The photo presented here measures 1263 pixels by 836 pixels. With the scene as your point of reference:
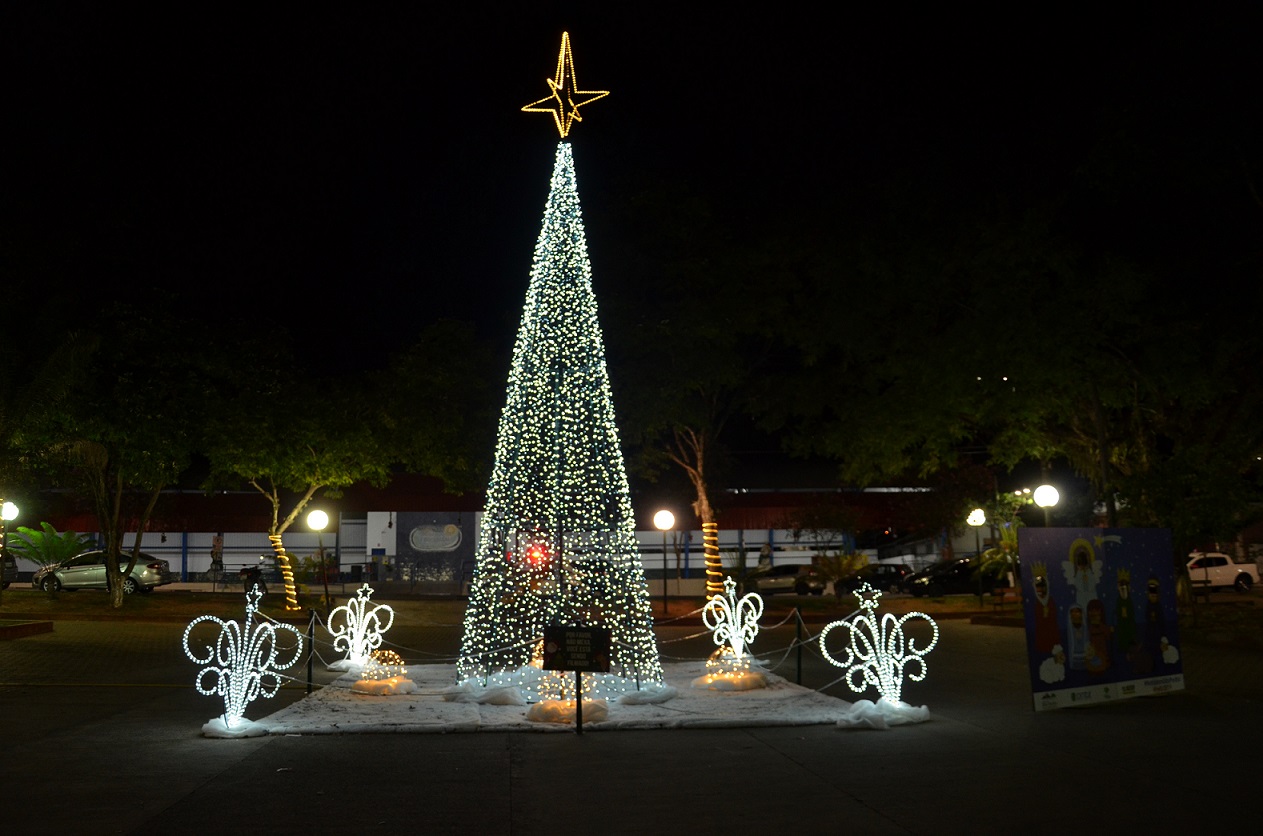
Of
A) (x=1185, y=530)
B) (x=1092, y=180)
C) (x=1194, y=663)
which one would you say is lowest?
(x=1194, y=663)

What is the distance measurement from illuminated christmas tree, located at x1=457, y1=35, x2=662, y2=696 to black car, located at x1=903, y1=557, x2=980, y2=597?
2092cm

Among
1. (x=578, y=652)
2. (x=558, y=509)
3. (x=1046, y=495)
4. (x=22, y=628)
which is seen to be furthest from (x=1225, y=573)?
(x=22, y=628)

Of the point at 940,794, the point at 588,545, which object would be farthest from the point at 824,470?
the point at 940,794

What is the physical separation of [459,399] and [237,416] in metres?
5.53

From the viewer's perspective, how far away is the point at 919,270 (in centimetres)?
2253

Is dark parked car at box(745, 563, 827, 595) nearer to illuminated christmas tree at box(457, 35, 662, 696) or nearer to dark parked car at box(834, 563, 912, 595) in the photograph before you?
dark parked car at box(834, 563, 912, 595)

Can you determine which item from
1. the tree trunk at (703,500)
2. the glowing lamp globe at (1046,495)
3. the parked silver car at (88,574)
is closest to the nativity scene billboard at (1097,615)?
the glowing lamp globe at (1046,495)

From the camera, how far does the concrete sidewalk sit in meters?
6.83

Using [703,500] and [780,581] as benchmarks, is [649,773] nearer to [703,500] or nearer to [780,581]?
[703,500]

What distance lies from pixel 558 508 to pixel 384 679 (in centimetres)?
285

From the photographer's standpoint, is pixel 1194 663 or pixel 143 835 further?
pixel 1194 663

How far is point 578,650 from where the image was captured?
10.2 metres

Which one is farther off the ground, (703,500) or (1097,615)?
(703,500)

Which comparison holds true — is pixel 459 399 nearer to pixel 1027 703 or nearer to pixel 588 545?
pixel 588 545
